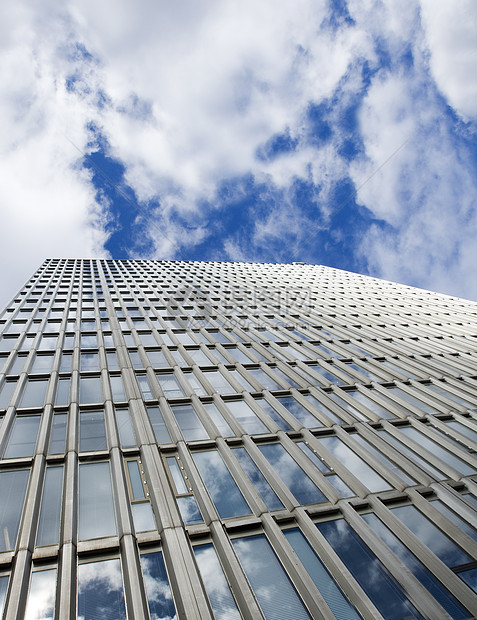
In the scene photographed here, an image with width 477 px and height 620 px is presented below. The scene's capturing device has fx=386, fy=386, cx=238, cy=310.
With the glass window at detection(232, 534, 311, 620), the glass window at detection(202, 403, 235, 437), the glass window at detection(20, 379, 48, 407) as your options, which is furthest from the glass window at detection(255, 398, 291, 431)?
the glass window at detection(20, 379, 48, 407)

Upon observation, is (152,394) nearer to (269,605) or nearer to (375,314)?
(269,605)

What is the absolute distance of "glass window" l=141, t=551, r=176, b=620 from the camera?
27.4 feet

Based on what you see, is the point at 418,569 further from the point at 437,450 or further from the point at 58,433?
the point at 58,433

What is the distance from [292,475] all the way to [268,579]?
418 cm

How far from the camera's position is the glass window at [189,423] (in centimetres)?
1518

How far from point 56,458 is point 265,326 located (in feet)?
66.3

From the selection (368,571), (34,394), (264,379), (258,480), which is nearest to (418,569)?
(368,571)

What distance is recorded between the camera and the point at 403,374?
2355cm

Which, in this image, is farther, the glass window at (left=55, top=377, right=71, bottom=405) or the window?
the glass window at (left=55, top=377, right=71, bottom=405)

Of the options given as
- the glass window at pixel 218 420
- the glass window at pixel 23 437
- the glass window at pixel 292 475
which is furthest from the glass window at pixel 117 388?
the glass window at pixel 292 475

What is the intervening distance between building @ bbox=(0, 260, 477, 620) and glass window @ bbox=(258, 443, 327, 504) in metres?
0.06

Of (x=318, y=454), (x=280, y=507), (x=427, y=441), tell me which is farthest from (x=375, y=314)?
(x=280, y=507)

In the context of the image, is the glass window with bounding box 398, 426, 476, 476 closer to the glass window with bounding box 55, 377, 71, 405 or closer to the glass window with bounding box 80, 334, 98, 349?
the glass window with bounding box 55, 377, 71, 405

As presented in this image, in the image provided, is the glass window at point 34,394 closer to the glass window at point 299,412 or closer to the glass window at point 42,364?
the glass window at point 42,364
